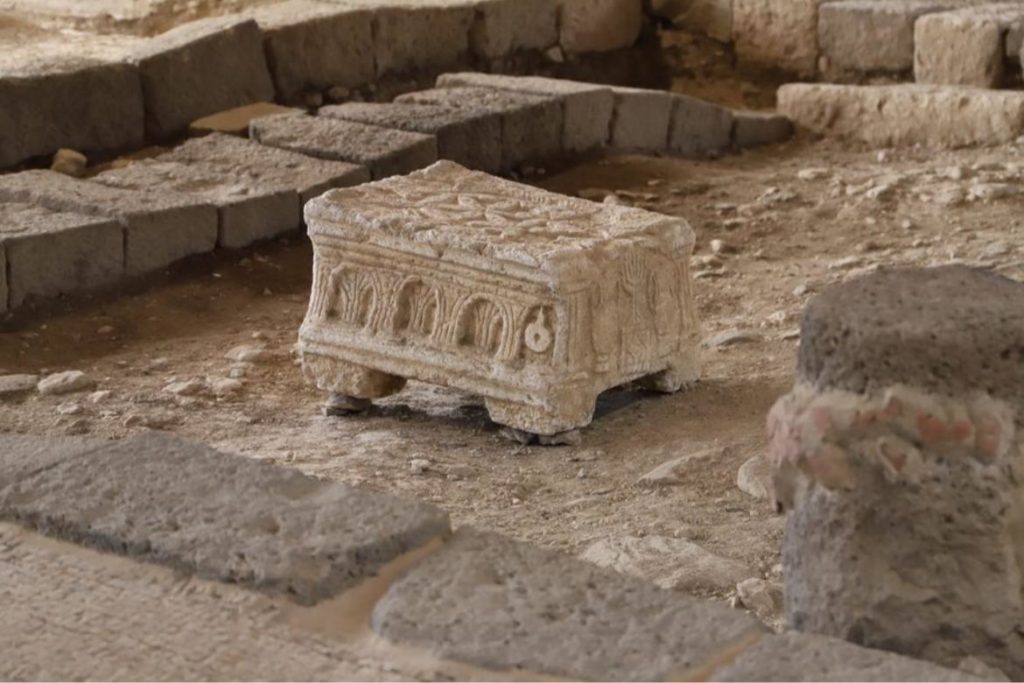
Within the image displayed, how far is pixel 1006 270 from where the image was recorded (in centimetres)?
684

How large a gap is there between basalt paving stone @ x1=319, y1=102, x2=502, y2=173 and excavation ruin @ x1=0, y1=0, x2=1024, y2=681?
0.03 meters

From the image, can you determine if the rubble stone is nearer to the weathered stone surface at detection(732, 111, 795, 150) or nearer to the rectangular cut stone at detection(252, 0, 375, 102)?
the rectangular cut stone at detection(252, 0, 375, 102)

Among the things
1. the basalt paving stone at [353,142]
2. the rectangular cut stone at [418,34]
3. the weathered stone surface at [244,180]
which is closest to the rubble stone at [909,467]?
the weathered stone surface at [244,180]

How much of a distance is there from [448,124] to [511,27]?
2.04m

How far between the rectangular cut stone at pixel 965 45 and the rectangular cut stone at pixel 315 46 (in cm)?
304

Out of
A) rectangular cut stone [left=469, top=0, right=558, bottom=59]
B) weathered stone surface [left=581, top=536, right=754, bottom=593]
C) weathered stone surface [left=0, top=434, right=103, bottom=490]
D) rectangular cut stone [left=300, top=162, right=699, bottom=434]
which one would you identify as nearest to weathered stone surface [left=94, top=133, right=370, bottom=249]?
rectangular cut stone [left=300, top=162, right=699, bottom=434]

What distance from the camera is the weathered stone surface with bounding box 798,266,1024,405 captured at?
3.04 m

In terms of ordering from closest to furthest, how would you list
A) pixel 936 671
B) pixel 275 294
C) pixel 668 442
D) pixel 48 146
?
pixel 936 671
pixel 668 442
pixel 275 294
pixel 48 146

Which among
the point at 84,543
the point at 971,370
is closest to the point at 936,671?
the point at 971,370

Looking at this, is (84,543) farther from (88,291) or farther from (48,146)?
(48,146)

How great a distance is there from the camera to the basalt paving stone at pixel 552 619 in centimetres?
297

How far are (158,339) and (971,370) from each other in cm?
434

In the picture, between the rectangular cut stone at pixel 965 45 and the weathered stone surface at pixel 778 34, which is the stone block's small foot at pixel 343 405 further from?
the weathered stone surface at pixel 778 34

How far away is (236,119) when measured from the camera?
8.84 meters
